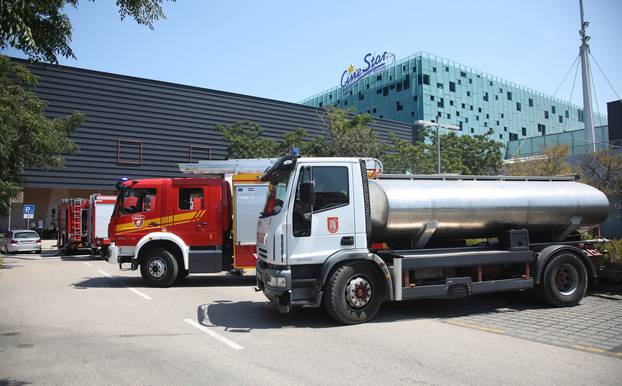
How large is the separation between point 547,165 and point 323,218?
20144 millimetres

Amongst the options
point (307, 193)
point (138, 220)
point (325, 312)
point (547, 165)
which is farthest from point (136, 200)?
point (547, 165)

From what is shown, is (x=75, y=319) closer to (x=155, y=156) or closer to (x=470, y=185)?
(x=470, y=185)

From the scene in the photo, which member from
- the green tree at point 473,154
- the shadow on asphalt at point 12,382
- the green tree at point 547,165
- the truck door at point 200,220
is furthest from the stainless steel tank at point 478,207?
the green tree at point 473,154

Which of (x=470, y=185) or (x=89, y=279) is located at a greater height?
(x=470, y=185)

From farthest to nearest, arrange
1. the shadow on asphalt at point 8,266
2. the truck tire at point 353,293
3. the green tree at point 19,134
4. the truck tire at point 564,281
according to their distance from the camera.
A: the shadow on asphalt at point 8,266 < the green tree at point 19,134 < the truck tire at point 564,281 < the truck tire at point 353,293

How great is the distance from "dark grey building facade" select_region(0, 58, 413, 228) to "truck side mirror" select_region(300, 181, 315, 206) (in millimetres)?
21908

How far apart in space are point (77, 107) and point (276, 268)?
27663 millimetres

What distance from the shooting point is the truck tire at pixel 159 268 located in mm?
12367

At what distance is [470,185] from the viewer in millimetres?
8836

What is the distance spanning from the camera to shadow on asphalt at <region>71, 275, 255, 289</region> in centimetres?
1298

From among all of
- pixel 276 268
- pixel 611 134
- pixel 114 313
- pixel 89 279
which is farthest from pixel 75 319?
pixel 611 134

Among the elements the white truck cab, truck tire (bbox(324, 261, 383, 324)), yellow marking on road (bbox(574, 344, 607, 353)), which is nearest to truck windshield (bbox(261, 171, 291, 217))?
the white truck cab

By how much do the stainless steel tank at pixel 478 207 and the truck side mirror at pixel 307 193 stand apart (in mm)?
1214

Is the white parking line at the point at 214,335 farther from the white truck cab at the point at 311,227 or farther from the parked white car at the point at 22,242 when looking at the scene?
the parked white car at the point at 22,242
